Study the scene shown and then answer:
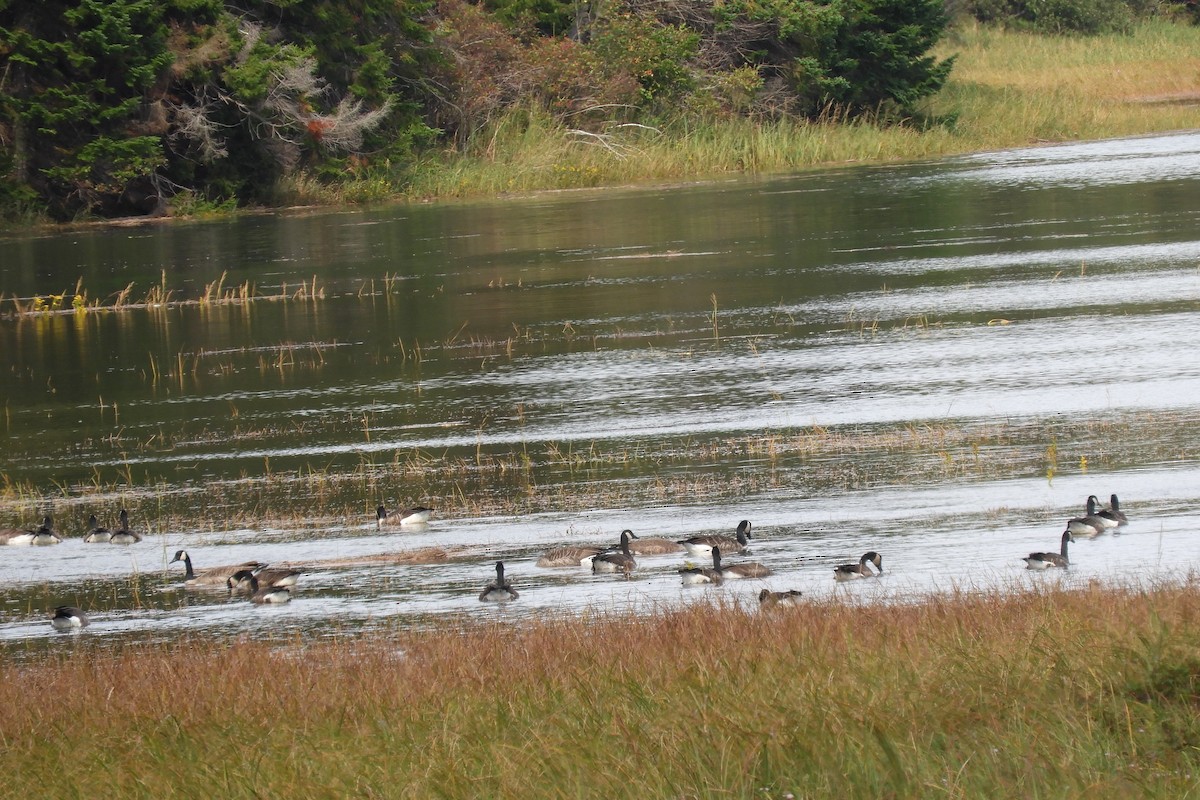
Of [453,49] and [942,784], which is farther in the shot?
[453,49]

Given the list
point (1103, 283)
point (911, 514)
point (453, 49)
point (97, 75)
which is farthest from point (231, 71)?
point (911, 514)

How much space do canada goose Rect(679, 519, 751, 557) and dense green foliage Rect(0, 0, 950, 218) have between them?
35.5 meters

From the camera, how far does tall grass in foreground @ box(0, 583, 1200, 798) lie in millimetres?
5082

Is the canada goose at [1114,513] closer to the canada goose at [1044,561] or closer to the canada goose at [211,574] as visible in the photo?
the canada goose at [1044,561]

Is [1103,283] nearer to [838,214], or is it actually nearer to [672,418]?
[672,418]

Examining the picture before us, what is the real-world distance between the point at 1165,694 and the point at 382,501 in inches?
384

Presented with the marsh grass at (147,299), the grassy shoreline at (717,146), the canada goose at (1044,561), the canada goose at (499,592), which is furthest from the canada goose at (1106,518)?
the grassy shoreline at (717,146)

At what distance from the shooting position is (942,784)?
4.86 metres

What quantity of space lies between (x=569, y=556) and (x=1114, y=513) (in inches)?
150

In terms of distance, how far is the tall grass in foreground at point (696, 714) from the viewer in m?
5.08

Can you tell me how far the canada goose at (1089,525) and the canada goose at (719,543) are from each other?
2213 millimetres

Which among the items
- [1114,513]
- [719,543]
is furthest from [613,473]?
[1114,513]

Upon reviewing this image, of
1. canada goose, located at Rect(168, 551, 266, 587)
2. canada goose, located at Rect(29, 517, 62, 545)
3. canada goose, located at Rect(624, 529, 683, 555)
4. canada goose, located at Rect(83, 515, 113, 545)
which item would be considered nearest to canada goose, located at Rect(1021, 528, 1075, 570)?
canada goose, located at Rect(624, 529, 683, 555)

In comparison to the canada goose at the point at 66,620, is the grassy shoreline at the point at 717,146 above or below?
above
